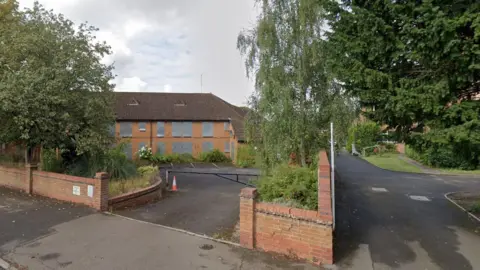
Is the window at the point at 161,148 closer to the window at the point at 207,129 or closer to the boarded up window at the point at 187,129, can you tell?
the boarded up window at the point at 187,129

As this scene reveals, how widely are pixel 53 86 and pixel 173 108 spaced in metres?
21.5

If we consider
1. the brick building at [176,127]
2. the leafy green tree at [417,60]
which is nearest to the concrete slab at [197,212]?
the leafy green tree at [417,60]

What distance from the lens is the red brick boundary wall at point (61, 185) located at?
8.67 meters

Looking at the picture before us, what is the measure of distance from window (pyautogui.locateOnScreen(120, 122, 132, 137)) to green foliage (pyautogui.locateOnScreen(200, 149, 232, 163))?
25.1ft

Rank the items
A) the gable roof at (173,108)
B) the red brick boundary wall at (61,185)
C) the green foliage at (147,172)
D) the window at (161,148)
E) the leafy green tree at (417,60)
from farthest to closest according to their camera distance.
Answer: the gable roof at (173,108)
the window at (161,148)
the green foliage at (147,172)
the red brick boundary wall at (61,185)
the leafy green tree at (417,60)

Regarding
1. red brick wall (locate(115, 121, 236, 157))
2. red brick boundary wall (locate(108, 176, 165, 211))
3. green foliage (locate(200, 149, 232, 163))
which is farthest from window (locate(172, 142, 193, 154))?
red brick boundary wall (locate(108, 176, 165, 211))

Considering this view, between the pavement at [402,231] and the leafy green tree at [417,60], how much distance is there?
2.21 m

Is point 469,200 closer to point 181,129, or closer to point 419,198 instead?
point 419,198

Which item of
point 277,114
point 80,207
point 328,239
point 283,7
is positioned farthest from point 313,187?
point 80,207

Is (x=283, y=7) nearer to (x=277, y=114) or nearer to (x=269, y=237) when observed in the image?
(x=277, y=114)

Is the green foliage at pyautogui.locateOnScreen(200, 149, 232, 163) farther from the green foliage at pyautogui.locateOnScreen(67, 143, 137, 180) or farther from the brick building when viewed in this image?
the green foliage at pyautogui.locateOnScreen(67, 143, 137, 180)

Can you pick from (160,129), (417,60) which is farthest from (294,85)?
(160,129)

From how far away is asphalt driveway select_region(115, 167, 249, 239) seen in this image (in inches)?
295

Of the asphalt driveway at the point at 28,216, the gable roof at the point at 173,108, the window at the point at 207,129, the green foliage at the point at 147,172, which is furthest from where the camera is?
the window at the point at 207,129
